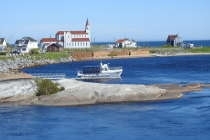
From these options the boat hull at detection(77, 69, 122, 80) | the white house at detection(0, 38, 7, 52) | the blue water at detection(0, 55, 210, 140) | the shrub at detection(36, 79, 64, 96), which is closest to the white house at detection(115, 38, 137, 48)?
the white house at detection(0, 38, 7, 52)

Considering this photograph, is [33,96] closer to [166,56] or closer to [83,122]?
[83,122]

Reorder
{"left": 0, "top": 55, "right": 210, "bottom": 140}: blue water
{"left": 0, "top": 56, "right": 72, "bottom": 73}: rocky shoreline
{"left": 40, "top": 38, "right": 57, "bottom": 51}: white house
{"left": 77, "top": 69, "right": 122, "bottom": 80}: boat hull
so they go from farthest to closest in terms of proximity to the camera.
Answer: {"left": 40, "top": 38, "right": 57, "bottom": 51}: white house
{"left": 0, "top": 56, "right": 72, "bottom": 73}: rocky shoreline
{"left": 77, "top": 69, "right": 122, "bottom": 80}: boat hull
{"left": 0, "top": 55, "right": 210, "bottom": 140}: blue water

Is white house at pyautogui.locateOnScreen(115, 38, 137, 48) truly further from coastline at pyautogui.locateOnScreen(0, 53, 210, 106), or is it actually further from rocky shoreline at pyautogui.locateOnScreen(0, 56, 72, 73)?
coastline at pyautogui.locateOnScreen(0, 53, 210, 106)

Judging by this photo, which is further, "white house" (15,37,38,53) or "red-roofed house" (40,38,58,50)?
"red-roofed house" (40,38,58,50)

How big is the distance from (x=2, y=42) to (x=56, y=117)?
385 feet

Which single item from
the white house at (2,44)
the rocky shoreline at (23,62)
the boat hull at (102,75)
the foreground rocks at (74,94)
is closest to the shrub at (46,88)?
the foreground rocks at (74,94)

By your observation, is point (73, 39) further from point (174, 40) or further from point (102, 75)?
point (102, 75)

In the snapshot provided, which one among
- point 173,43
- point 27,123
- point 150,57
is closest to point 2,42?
point 150,57

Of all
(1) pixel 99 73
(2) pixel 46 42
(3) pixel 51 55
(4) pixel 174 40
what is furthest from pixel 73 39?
(1) pixel 99 73

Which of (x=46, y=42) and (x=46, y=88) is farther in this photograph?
(x=46, y=42)

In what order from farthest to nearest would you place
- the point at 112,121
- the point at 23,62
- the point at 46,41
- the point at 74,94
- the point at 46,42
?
the point at 46,41 < the point at 46,42 < the point at 23,62 < the point at 74,94 < the point at 112,121

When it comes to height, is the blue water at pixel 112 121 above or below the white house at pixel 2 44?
below

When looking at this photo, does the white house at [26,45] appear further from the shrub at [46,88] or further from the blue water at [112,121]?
the blue water at [112,121]

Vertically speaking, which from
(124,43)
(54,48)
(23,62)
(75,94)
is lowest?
(75,94)
